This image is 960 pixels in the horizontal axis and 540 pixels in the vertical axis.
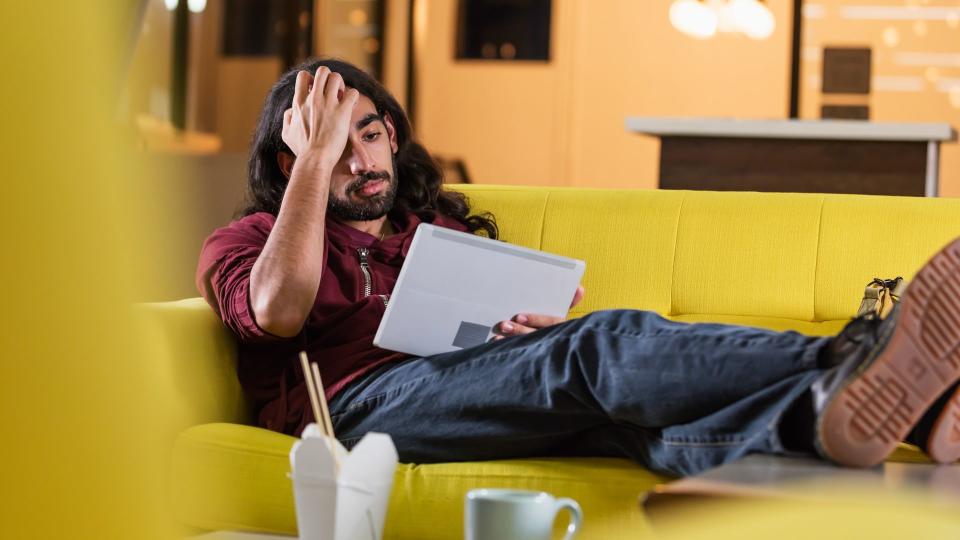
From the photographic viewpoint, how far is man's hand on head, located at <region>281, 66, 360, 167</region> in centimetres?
184

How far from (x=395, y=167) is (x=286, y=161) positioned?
7.5 inches

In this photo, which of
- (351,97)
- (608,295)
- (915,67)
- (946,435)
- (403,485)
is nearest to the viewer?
(946,435)

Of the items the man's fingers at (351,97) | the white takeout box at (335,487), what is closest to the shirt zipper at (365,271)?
the man's fingers at (351,97)

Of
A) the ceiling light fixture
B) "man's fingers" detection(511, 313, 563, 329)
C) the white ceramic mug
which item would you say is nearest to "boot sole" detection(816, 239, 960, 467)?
the white ceramic mug

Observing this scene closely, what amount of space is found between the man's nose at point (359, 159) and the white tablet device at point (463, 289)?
0.34m

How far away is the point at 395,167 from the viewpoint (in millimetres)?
2105

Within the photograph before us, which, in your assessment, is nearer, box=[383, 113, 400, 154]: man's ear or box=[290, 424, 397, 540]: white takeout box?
box=[290, 424, 397, 540]: white takeout box

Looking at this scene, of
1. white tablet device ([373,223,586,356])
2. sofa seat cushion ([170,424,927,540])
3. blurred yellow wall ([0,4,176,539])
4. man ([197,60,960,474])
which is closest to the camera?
blurred yellow wall ([0,4,176,539])

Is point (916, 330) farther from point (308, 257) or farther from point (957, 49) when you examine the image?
point (957, 49)

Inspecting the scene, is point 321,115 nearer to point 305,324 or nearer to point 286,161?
point 286,161

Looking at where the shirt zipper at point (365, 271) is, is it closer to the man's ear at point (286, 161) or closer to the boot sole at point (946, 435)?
the man's ear at point (286, 161)

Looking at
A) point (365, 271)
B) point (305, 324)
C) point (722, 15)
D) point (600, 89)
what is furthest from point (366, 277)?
point (600, 89)

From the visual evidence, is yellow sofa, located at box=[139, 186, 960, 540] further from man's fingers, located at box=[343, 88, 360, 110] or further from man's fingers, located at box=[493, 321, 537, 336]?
man's fingers, located at box=[343, 88, 360, 110]

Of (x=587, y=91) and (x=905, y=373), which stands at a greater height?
(x=587, y=91)
